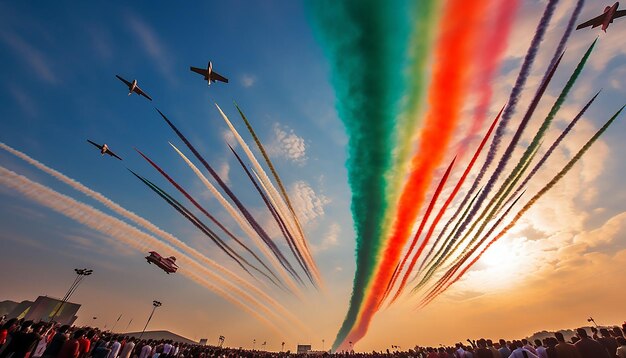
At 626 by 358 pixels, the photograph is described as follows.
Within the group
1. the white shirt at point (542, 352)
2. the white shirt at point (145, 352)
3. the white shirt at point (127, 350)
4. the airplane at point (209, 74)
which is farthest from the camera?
the airplane at point (209, 74)

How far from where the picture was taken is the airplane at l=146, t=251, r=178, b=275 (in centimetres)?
2967

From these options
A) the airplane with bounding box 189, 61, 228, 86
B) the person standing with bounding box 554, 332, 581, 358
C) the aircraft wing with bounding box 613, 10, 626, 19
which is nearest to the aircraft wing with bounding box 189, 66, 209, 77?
the airplane with bounding box 189, 61, 228, 86

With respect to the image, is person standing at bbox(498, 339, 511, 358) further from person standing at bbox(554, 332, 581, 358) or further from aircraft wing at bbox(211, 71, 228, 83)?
aircraft wing at bbox(211, 71, 228, 83)

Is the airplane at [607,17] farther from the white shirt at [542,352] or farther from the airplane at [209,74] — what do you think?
the airplane at [209,74]

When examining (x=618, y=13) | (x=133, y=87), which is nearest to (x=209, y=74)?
(x=133, y=87)

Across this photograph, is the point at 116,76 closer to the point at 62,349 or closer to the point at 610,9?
the point at 62,349

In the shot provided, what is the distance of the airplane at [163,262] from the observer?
29.7 meters

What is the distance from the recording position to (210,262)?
1148 inches

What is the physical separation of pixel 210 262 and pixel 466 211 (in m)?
27.0

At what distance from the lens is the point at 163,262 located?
30.8m

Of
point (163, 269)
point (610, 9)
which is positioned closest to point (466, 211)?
point (610, 9)

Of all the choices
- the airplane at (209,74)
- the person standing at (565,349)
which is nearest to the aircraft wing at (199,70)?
the airplane at (209,74)

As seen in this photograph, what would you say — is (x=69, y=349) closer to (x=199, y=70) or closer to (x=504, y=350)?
(x=504, y=350)

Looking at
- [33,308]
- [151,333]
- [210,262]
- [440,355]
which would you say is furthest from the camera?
[151,333]
